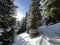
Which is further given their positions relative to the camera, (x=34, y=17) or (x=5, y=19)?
(x=34, y=17)

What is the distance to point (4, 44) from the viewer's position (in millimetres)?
12672

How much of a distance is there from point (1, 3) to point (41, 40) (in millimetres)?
12208

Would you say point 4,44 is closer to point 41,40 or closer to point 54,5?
point 54,5

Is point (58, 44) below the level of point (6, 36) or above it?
below

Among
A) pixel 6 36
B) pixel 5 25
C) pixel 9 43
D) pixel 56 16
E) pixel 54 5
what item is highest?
pixel 54 5

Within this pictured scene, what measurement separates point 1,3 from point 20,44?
14941 millimetres

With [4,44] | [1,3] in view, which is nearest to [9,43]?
[4,44]

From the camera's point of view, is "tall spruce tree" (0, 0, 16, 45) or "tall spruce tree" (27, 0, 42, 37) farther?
"tall spruce tree" (27, 0, 42, 37)

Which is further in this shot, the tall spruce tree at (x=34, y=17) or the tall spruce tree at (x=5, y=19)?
the tall spruce tree at (x=34, y=17)

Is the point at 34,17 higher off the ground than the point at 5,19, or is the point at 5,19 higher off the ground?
the point at 5,19

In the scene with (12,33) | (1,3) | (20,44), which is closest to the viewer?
(1,3)

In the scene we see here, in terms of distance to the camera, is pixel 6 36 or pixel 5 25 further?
pixel 6 36

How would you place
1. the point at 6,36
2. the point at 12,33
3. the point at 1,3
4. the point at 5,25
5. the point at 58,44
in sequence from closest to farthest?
the point at 1,3, the point at 5,25, the point at 6,36, the point at 12,33, the point at 58,44

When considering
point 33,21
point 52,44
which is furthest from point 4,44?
point 33,21
